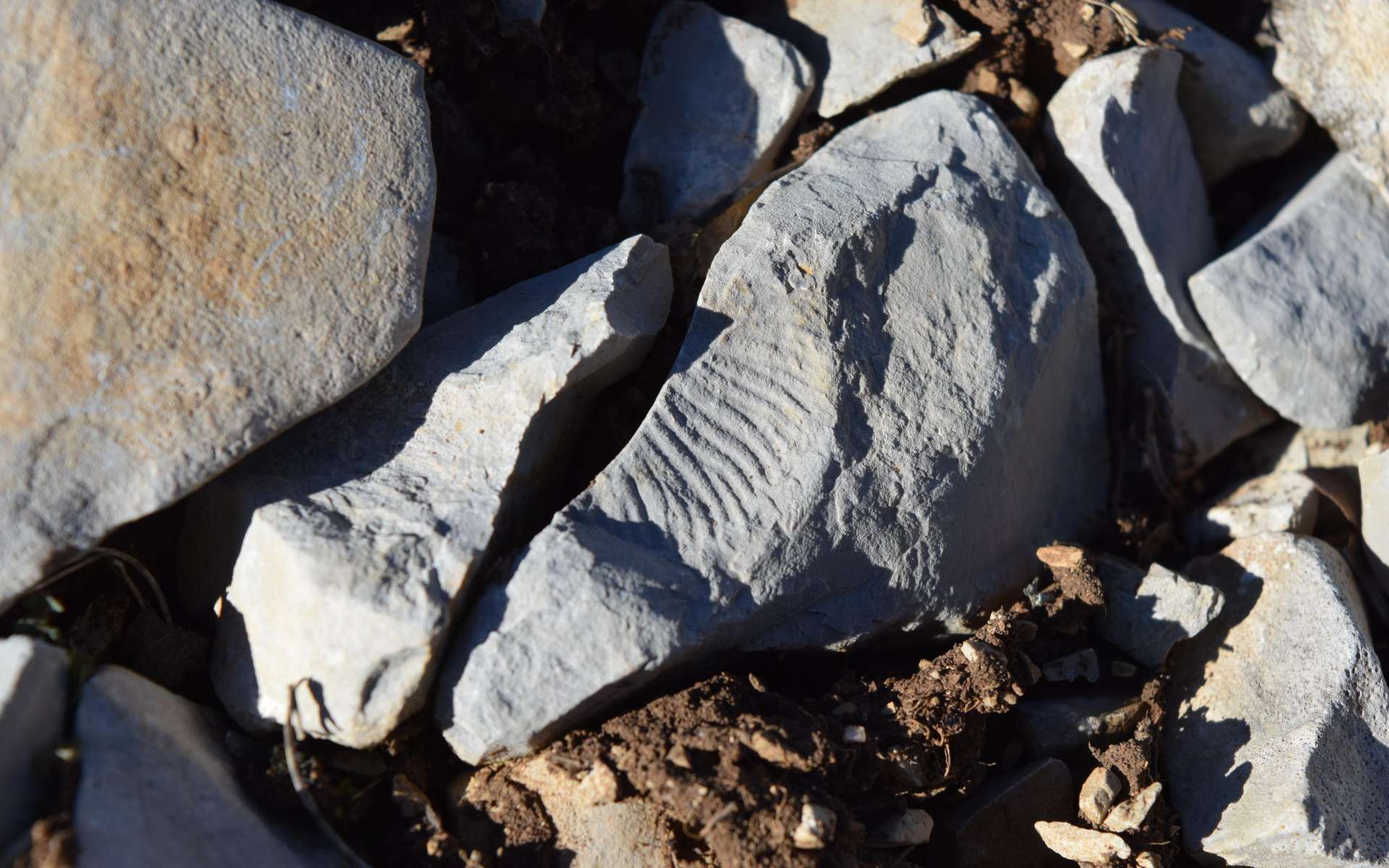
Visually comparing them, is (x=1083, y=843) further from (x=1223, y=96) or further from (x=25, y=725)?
(x=1223, y=96)

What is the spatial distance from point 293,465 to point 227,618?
0.92 ft

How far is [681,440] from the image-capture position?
1886mm

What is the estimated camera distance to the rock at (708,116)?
245cm

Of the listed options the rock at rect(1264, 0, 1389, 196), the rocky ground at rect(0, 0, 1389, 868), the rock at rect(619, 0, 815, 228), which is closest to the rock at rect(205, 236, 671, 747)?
the rocky ground at rect(0, 0, 1389, 868)

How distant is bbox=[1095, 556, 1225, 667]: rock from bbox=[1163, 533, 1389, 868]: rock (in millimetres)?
100

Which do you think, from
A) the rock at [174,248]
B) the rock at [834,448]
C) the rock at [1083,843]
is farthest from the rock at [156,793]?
the rock at [1083,843]

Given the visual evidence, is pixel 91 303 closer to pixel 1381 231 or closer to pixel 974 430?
pixel 974 430

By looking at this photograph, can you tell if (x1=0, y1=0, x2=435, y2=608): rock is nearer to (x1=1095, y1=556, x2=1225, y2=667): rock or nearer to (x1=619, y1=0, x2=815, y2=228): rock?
(x1=619, y1=0, x2=815, y2=228): rock

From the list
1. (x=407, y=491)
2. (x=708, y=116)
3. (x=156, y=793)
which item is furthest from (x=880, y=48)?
(x=156, y=793)

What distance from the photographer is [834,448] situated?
76.5 inches

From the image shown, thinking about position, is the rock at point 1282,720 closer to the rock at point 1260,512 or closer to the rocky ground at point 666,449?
the rocky ground at point 666,449

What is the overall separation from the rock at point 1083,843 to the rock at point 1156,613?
0.40 meters

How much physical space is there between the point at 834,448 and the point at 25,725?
134 centimetres

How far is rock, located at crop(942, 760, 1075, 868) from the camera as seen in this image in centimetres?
195
